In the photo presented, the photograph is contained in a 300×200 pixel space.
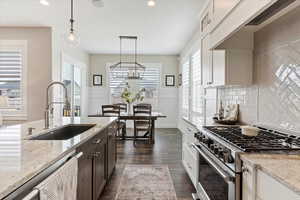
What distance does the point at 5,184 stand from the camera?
32.9 inches

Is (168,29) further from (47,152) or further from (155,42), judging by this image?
(47,152)

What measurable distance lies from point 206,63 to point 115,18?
2.27m

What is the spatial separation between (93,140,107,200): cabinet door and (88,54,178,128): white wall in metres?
5.70

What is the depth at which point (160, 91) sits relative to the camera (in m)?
8.25

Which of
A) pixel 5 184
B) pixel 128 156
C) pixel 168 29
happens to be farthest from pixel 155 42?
pixel 5 184

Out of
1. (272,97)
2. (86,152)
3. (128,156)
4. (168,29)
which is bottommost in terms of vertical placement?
(128,156)

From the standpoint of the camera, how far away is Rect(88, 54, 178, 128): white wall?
8.20 metres

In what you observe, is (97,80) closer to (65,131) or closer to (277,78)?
(65,131)

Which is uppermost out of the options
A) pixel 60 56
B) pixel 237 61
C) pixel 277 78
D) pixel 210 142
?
pixel 60 56

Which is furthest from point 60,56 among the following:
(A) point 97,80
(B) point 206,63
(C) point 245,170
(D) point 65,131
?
(C) point 245,170

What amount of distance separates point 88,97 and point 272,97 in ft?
23.0

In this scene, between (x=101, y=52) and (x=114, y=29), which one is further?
(x=101, y=52)

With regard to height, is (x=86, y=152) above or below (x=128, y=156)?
above

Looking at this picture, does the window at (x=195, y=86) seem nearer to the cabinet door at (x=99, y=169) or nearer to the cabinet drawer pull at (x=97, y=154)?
the cabinet door at (x=99, y=169)
